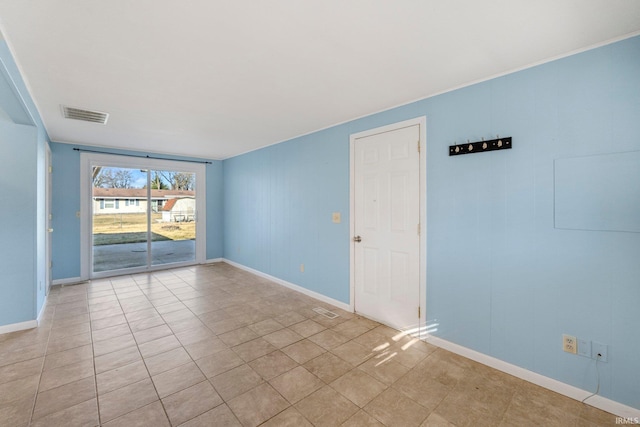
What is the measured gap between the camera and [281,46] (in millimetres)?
1892

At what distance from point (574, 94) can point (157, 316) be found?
471 cm

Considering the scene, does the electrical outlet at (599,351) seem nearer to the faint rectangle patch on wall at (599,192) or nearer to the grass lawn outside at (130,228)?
the faint rectangle patch on wall at (599,192)

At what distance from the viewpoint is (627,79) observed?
5.80 feet

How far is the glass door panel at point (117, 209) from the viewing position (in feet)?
16.7

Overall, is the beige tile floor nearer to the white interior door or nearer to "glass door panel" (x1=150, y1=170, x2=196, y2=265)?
the white interior door

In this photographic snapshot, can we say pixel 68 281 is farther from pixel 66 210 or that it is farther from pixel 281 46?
pixel 281 46

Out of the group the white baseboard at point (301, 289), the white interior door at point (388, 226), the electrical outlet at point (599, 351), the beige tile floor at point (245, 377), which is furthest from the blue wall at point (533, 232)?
the white baseboard at point (301, 289)

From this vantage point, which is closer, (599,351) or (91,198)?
(599,351)

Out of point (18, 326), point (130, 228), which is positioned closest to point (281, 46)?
point (18, 326)

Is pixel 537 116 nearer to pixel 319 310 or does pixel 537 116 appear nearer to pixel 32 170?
pixel 319 310

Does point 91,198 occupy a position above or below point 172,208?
above

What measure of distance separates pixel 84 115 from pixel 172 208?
2.95 meters

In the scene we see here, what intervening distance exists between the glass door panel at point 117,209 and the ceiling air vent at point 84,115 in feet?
6.65

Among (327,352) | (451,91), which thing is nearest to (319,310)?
(327,352)
